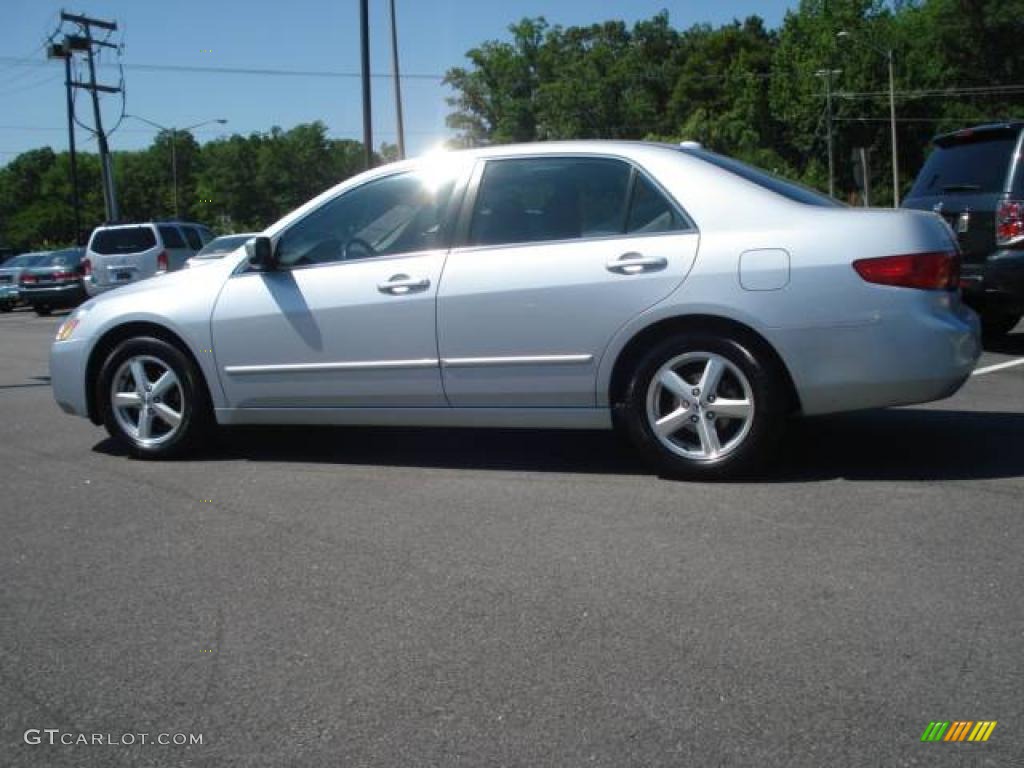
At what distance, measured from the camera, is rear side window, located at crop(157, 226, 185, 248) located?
21.5m

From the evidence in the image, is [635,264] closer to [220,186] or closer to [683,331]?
[683,331]

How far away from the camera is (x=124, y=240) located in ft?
70.6

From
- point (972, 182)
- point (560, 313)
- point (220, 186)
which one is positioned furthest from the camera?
point (220, 186)

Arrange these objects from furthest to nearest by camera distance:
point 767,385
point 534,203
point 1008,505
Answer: point 534,203 → point 767,385 → point 1008,505

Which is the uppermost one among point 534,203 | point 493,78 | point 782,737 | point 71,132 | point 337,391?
point 493,78

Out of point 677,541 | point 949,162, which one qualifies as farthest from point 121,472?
point 949,162

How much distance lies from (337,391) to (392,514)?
42.3 inches

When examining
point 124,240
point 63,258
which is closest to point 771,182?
point 124,240

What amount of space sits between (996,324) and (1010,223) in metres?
1.68

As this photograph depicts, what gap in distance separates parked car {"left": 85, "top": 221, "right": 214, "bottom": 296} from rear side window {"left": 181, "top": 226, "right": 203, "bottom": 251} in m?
0.13

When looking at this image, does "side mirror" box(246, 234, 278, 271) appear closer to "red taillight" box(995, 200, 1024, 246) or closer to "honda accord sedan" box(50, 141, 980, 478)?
"honda accord sedan" box(50, 141, 980, 478)

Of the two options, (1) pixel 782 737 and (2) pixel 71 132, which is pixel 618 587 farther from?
(2) pixel 71 132

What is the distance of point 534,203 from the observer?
5.40 meters

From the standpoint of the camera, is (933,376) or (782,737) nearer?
(782,737)
